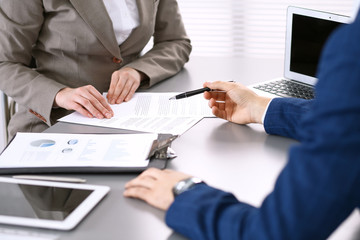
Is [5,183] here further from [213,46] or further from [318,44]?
[213,46]

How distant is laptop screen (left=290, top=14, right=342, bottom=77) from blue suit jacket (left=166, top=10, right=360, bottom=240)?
0.87 metres

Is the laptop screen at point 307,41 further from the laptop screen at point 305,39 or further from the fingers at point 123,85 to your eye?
the fingers at point 123,85

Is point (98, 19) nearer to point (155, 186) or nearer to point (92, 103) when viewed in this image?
point (92, 103)

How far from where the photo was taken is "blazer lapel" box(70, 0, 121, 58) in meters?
1.64

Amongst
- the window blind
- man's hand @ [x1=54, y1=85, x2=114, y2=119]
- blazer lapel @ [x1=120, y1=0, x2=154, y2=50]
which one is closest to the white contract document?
man's hand @ [x1=54, y1=85, x2=114, y2=119]

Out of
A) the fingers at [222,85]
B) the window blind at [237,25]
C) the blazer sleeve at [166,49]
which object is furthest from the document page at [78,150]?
the window blind at [237,25]

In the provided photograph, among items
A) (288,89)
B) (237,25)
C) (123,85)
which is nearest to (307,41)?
(288,89)

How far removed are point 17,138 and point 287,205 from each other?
0.76m

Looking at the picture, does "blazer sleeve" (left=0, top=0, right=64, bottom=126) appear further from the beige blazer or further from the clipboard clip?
the clipboard clip

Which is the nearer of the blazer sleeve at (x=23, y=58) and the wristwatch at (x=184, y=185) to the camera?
the wristwatch at (x=184, y=185)

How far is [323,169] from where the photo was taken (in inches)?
27.9

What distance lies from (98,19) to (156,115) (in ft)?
1.39

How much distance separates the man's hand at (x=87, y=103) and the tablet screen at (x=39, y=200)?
1.38 ft

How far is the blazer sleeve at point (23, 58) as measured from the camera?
1.60 metres
